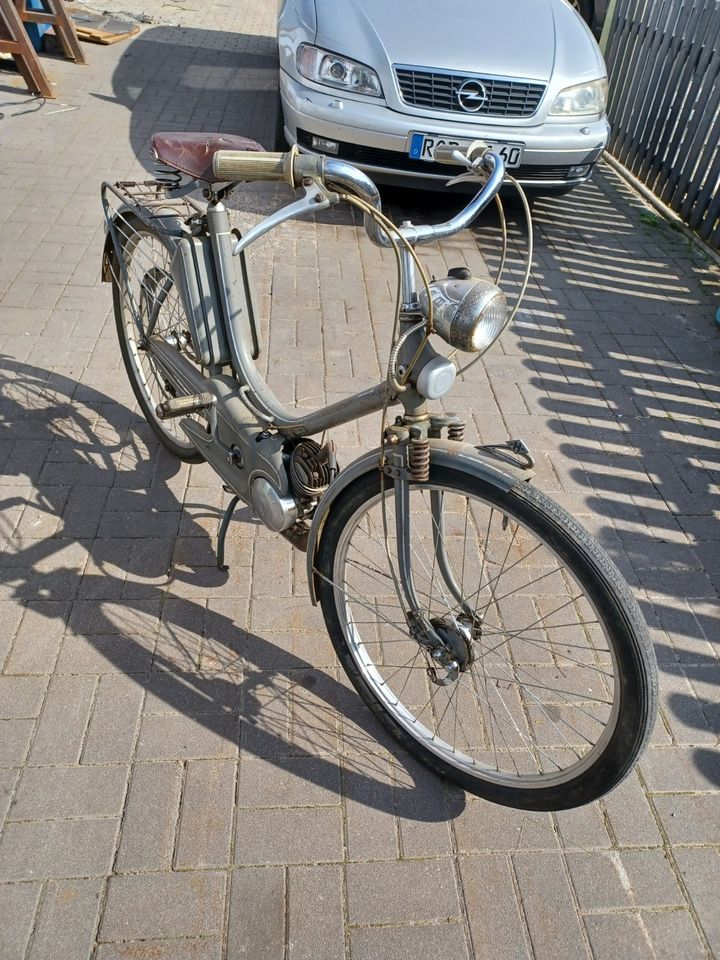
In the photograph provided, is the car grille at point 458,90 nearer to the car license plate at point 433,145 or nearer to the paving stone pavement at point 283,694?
the car license plate at point 433,145

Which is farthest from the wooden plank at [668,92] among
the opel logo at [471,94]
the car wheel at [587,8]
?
the car wheel at [587,8]

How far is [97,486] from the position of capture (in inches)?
118

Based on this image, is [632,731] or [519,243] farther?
[519,243]

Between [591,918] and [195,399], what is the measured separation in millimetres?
1937

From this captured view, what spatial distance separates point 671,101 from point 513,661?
6.01m

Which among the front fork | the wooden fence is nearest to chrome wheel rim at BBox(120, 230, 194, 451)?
the front fork

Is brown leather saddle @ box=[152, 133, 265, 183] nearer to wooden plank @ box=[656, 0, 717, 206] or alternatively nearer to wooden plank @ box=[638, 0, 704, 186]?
wooden plank @ box=[656, 0, 717, 206]

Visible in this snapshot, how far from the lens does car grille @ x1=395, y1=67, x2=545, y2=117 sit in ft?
15.4

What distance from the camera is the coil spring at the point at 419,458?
159 centimetres

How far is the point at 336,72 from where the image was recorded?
4.86 m

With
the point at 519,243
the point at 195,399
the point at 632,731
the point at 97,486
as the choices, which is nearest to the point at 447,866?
the point at 632,731

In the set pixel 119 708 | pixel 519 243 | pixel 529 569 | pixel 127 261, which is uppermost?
pixel 127 261

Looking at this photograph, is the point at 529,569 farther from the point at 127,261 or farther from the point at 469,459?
the point at 127,261

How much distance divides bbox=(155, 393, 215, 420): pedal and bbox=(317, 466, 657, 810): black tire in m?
0.71
